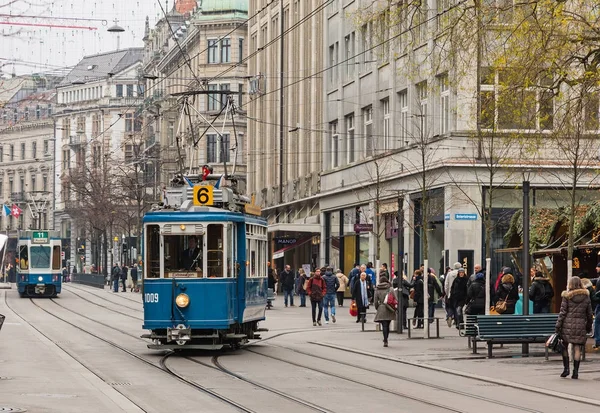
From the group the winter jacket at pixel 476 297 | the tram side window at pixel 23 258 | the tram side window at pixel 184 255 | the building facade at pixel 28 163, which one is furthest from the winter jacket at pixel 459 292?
the building facade at pixel 28 163

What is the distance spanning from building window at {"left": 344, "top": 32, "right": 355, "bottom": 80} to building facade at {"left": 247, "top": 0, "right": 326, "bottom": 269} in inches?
98.3

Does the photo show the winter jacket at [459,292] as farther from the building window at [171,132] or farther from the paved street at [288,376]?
the building window at [171,132]

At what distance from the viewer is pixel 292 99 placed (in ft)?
230

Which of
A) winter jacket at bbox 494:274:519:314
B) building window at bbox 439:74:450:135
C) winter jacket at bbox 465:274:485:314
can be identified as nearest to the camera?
winter jacket at bbox 494:274:519:314

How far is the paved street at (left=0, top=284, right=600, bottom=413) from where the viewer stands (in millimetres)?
16328

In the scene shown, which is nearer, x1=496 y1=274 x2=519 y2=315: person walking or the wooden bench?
the wooden bench

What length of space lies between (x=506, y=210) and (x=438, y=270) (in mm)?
4228

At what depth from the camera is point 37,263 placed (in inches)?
2381

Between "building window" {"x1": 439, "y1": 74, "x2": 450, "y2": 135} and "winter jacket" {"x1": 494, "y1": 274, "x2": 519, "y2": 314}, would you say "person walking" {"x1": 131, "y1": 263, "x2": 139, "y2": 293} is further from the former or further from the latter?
"winter jacket" {"x1": 494, "y1": 274, "x2": 519, "y2": 314}

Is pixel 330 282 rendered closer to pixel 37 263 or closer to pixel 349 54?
pixel 349 54

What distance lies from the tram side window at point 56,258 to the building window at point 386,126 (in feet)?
55.9

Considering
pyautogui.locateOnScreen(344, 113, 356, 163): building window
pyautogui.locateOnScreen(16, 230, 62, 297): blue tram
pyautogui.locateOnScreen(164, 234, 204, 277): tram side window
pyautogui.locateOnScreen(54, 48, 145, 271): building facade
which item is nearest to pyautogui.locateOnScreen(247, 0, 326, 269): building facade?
pyautogui.locateOnScreen(344, 113, 356, 163): building window

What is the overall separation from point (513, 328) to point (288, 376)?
537 cm

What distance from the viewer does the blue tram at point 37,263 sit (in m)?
60.5
